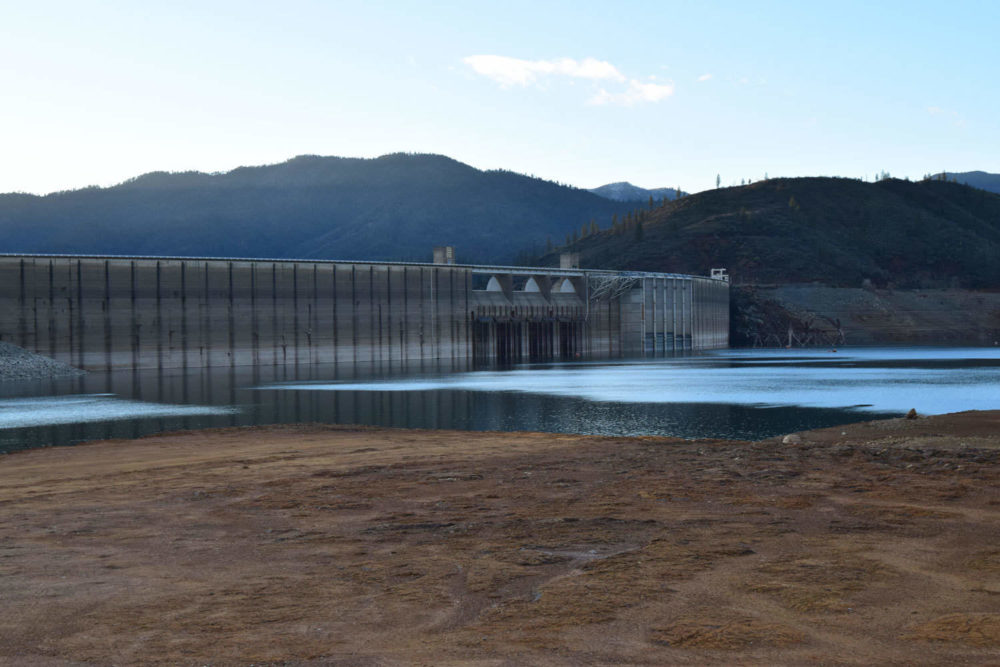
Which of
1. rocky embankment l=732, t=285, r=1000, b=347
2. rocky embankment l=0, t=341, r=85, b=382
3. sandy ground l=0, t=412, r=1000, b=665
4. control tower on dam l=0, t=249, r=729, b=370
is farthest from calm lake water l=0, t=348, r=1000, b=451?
rocky embankment l=732, t=285, r=1000, b=347

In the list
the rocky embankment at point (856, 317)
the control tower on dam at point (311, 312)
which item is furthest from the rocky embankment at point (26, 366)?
the rocky embankment at point (856, 317)

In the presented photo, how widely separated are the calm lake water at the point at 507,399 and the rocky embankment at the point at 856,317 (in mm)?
69080

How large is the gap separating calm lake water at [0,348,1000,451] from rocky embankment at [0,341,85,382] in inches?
96.4

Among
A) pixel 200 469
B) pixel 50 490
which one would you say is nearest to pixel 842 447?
pixel 200 469

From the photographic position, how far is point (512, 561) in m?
12.5

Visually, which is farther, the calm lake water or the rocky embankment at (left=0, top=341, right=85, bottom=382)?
the rocky embankment at (left=0, top=341, right=85, bottom=382)

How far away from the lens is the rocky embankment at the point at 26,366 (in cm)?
7012

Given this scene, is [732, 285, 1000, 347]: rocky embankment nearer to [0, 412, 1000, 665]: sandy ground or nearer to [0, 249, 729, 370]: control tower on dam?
A: [0, 249, 729, 370]: control tower on dam

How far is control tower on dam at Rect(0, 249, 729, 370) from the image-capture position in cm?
8019

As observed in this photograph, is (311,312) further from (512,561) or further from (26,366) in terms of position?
(512,561)

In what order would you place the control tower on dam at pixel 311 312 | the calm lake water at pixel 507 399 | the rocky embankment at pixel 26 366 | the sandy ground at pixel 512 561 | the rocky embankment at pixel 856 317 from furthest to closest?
the rocky embankment at pixel 856 317
the control tower on dam at pixel 311 312
the rocky embankment at pixel 26 366
the calm lake water at pixel 507 399
the sandy ground at pixel 512 561

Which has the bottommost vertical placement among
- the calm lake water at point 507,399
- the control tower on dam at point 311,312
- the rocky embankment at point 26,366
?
the calm lake water at point 507,399

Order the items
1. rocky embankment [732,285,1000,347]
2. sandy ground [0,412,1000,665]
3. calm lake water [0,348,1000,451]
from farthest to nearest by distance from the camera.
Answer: rocky embankment [732,285,1000,347] < calm lake water [0,348,1000,451] < sandy ground [0,412,1000,665]

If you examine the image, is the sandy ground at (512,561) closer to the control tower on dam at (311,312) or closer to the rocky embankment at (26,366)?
the rocky embankment at (26,366)
